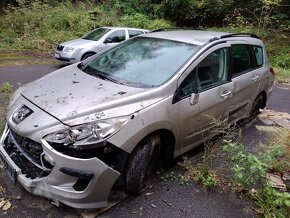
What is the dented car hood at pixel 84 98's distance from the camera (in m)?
3.00

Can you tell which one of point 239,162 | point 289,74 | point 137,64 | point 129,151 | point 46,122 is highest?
point 137,64

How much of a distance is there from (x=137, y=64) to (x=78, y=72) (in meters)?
0.77

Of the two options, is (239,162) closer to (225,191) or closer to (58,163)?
(225,191)

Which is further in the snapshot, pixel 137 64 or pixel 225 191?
pixel 137 64

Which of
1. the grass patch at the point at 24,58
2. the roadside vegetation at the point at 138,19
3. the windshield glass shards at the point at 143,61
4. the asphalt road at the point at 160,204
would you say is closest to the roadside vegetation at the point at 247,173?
the asphalt road at the point at 160,204

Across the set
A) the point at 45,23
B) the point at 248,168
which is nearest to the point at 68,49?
the point at 45,23

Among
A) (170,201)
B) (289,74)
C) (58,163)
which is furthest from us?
(289,74)

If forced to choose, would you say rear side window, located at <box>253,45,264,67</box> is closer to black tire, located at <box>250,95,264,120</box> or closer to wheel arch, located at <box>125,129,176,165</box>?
black tire, located at <box>250,95,264,120</box>

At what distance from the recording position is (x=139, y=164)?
321 centimetres

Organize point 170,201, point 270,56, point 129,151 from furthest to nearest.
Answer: point 270,56 → point 170,201 → point 129,151

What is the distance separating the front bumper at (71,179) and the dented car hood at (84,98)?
1.20 ft

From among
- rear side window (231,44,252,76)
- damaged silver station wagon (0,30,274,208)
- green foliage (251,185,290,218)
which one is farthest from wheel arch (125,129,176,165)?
rear side window (231,44,252,76)

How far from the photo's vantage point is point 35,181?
2.88m

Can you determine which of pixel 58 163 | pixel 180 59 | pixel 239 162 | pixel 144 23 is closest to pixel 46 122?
pixel 58 163
